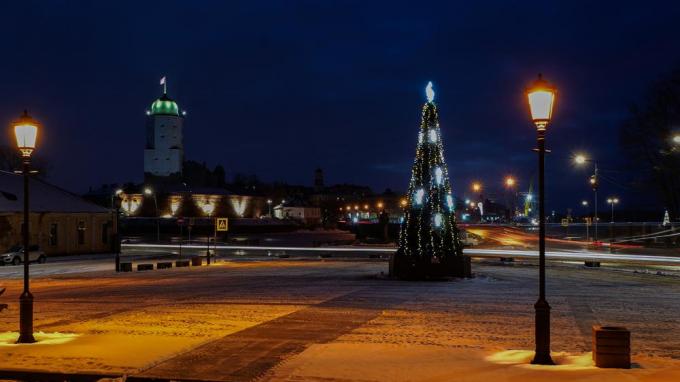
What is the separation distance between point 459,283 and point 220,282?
9.32 metres

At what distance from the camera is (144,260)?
49.3m

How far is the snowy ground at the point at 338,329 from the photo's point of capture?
33.5 ft

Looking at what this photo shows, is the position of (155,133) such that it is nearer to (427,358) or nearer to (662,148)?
(662,148)

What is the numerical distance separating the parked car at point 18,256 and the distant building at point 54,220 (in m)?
2.38

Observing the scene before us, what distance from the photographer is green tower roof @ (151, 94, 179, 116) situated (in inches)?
5650

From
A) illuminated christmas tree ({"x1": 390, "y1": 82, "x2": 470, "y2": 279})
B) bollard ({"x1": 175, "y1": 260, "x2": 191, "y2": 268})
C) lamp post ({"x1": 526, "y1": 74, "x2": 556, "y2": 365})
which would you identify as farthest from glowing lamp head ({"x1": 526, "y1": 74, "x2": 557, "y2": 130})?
bollard ({"x1": 175, "y1": 260, "x2": 191, "y2": 268})

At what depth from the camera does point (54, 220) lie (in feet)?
171

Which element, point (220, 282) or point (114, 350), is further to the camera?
point (220, 282)

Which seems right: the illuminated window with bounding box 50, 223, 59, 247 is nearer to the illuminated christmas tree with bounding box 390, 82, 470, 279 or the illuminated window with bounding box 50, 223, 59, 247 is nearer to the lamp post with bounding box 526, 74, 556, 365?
the illuminated christmas tree with bounding box 390, 82, 470, 279

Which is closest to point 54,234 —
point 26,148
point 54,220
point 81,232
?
point 54,220

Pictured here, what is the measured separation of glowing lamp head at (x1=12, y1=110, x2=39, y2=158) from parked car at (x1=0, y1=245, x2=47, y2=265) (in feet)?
112

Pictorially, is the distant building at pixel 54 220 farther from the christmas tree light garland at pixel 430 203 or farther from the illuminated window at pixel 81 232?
the christmas tree light garland at pixel 430 203

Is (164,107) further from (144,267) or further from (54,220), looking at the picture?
(144,267)

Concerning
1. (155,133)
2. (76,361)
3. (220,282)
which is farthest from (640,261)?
(155,133)
